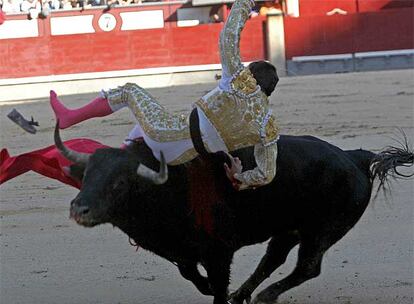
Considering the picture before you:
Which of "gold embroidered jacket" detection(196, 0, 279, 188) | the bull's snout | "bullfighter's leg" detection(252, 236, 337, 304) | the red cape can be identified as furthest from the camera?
"bullfighter's leg" detection(252, 236, 337, 304)

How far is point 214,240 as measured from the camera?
11.2 feet

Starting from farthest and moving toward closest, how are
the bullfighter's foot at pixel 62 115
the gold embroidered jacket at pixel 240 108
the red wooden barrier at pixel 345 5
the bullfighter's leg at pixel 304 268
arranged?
the red wooden barrier at pixel 345 5
the bullfighter's leg at pixel 304 268
the bullfighter's foot at pixel 62 115
the gold embroidered jacket at pixel 240 108

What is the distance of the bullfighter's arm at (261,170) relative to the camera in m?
3.32

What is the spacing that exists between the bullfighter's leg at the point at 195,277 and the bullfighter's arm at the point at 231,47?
66cm

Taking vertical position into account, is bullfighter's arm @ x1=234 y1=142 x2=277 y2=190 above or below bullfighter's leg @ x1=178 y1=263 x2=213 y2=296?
above

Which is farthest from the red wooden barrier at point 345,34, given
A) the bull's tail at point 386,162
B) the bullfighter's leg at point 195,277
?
the bullfighter's leg at point 195,277

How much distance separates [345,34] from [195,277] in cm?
1305

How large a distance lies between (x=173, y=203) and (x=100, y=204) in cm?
39

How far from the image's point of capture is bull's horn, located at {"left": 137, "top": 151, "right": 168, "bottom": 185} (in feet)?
10.1

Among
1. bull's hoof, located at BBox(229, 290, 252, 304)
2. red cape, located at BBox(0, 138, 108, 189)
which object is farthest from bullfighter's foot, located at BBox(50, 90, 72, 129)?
bull's hoof, located at BBox(229, 290, 252, 304)

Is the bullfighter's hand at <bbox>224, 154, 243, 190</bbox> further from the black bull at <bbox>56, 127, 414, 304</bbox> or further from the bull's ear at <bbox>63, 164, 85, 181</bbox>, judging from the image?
the bull's ear at <bbox>63, 164, 85, 181</bbox>

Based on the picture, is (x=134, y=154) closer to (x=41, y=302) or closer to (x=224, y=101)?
(x=224, y=101)

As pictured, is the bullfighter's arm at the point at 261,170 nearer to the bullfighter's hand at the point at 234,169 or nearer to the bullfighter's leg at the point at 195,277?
the bullfighter's hand at the point at 234,169

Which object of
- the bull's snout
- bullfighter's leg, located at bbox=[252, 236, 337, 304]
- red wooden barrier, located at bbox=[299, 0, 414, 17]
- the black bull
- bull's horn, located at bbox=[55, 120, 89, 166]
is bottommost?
red wooden barrier, located at bbox=[299, 0, 414, 17]
